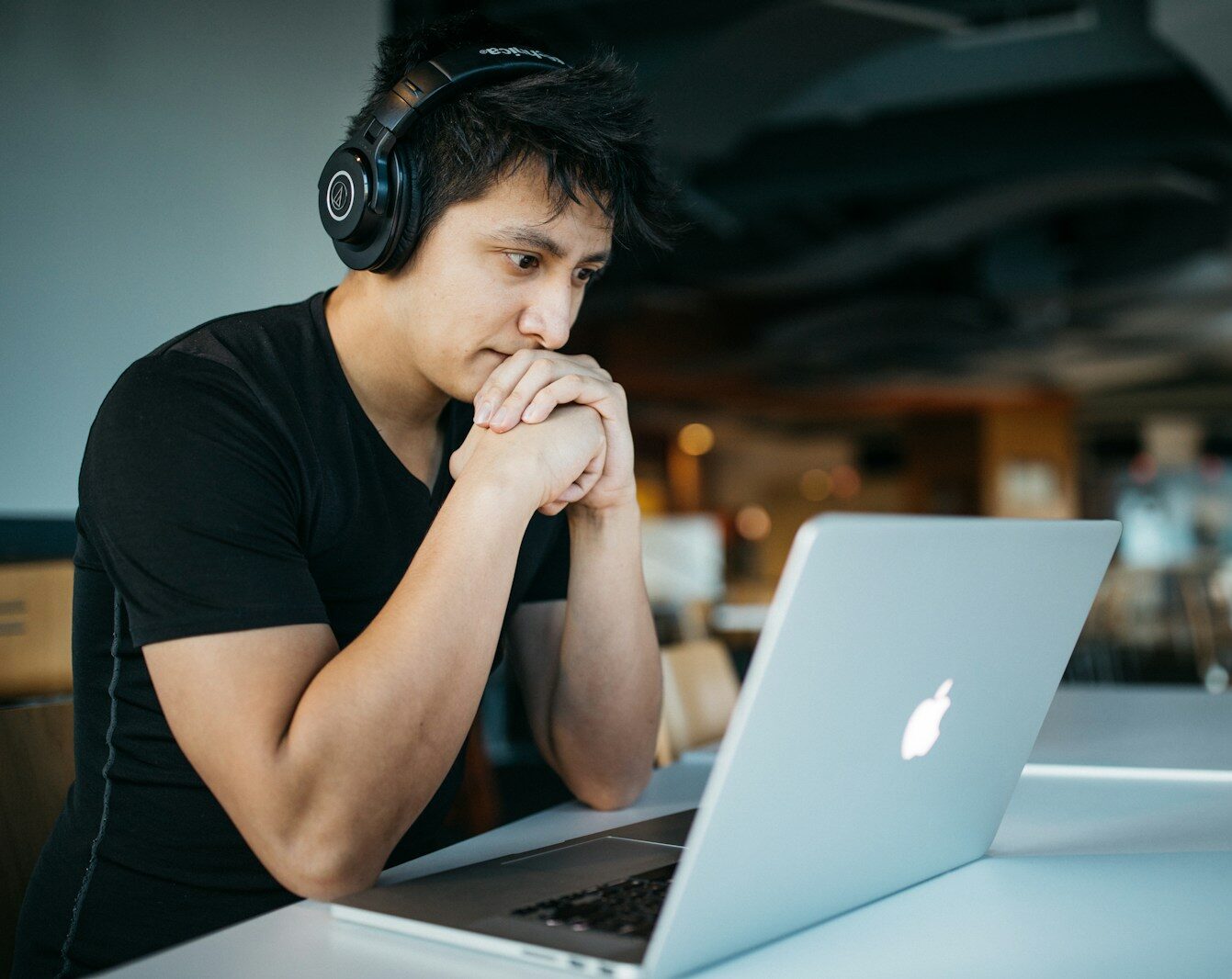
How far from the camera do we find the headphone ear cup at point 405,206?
1.12 meters

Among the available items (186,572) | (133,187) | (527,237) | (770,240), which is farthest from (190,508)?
(770,240)

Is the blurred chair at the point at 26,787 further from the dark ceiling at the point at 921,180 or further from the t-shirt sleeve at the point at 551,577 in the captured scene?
the dark ceiling at the point at 921,180

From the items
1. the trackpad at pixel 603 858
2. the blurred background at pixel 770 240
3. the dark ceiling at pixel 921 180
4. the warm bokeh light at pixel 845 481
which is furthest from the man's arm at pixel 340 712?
the warm bokeh light at pixel 845 481

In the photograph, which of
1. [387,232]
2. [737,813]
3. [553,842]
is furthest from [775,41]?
[737,813]

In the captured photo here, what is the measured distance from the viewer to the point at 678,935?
0.65m

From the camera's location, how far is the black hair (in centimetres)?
111

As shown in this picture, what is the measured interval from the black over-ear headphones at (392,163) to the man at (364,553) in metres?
0.02

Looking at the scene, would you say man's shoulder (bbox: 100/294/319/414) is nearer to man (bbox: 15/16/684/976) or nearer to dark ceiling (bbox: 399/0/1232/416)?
man (bbox: 15/16/684/976)

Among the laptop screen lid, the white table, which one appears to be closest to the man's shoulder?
the white table

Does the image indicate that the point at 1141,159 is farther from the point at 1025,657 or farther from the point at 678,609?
the point at 1025,657

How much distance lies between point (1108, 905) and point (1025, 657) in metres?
0.19

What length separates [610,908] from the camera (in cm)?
76

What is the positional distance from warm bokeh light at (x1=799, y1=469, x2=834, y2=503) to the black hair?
59.0 feet

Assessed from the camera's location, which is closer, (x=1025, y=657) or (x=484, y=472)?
(x=1025, y=657)
